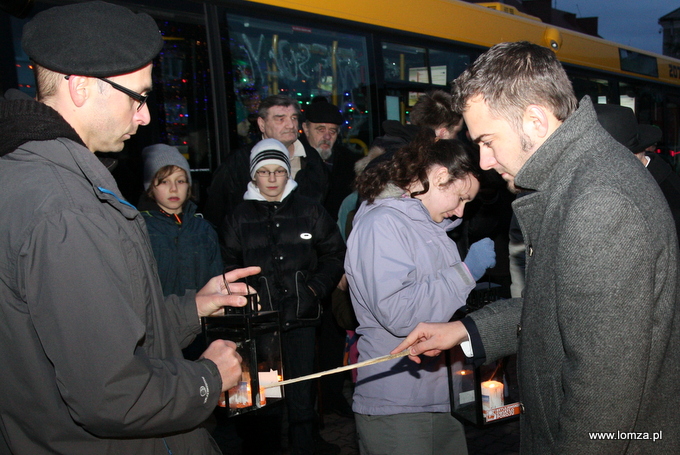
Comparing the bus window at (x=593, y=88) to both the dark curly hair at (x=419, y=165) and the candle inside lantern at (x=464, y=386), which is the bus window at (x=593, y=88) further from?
the candle inside lantern at (x=464, y=386)

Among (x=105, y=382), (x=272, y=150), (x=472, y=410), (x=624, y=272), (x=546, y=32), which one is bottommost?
(x=472, y=410)

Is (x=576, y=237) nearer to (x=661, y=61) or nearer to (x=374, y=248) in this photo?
(x=374, y=248)

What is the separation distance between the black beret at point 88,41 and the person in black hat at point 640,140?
286 centimetres

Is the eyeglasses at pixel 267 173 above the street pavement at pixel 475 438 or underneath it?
above

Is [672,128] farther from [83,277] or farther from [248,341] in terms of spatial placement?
[83,277]

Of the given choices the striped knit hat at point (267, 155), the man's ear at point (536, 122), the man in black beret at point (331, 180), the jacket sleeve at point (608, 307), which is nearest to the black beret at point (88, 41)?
the man's ear at point (536, 122)

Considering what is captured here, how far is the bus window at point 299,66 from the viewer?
589 centimetres

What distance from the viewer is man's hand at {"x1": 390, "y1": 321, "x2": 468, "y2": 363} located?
8.73 feet

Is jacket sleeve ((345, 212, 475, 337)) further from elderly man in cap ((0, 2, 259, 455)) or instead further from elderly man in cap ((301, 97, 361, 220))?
elderly man in cap ((301, 97, 361, 220))

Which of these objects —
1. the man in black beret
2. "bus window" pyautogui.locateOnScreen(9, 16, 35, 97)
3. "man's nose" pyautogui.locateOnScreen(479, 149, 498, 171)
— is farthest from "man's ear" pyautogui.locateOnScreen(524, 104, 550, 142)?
the man in black beret

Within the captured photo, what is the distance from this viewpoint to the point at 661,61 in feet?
41.7

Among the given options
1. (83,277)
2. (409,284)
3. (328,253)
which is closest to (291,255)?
(328,253)

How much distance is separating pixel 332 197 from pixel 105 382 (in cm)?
471

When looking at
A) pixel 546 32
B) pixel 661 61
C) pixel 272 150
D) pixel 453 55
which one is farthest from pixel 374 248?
pixel 661 61
